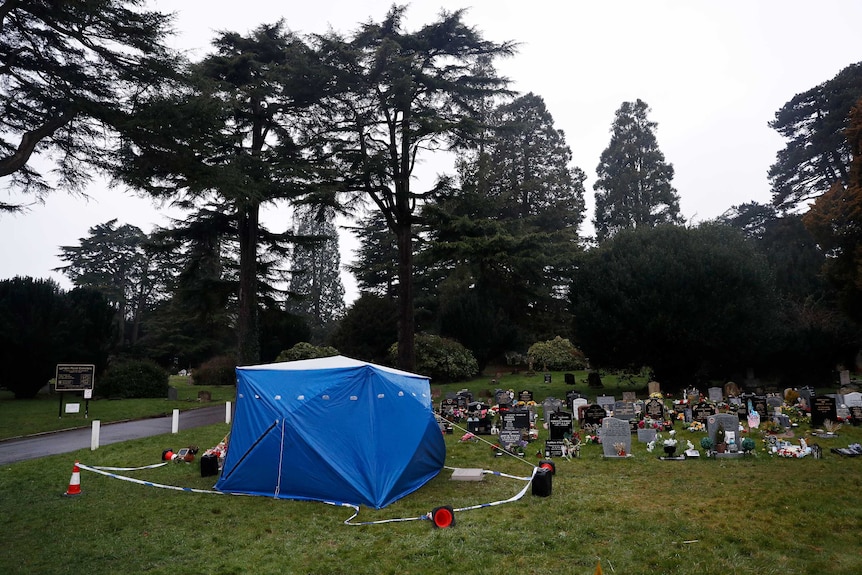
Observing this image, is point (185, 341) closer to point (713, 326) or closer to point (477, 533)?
point (713, 326)

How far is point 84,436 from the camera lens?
16016 mm

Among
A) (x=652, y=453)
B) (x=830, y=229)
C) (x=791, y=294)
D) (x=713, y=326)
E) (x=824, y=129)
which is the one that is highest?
(x=824, y=129)

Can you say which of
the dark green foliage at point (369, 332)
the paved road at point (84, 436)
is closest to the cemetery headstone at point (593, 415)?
the paved road at point (84, 436)

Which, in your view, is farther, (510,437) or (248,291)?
(248,291)

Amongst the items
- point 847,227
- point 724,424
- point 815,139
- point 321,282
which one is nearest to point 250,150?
point 724,424

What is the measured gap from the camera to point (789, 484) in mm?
9102

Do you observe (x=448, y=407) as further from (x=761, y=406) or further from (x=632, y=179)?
(x=632, y=179)

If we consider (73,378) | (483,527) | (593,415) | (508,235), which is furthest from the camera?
(508,235)

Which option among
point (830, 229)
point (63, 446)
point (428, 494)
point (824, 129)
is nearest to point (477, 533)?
point (428, 494)

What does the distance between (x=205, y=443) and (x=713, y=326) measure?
63.0 ft

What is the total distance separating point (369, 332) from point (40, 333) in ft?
57.9

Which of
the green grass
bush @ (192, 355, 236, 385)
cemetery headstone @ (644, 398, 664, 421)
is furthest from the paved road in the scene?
bush @ (192, 355, 236, 385)

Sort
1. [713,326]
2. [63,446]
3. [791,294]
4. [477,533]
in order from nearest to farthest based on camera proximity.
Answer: [477,533] < [63,446] < [713,326] < [791,294]

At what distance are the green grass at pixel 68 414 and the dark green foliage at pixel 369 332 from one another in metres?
9.89
